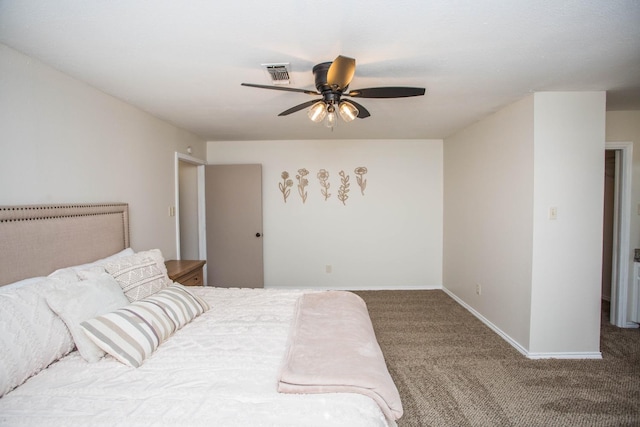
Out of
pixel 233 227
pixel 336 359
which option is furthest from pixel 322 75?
pixel 233 227

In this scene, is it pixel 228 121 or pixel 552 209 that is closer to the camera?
pixel 552 209

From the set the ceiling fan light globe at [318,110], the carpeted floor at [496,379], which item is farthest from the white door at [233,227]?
the ceiling fan light globe at [318,110]

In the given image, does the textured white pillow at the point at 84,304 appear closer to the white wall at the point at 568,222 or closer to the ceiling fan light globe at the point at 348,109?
the ceiling fan light globe at the point at 348,109

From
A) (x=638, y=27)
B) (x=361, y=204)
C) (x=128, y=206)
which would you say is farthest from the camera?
(x=361, y=204)

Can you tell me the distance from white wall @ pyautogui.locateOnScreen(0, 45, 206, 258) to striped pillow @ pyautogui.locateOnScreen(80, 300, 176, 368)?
0.92m

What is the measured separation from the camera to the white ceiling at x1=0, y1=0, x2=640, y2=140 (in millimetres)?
1267

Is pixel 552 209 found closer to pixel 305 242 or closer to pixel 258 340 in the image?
pixel 258 340

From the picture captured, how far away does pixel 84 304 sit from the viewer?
1383 mm

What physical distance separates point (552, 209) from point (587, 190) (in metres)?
0.33

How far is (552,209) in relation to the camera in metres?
2.29

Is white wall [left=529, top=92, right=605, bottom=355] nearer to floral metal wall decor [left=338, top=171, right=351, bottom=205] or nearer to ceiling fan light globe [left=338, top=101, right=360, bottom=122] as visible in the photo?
ceiling fan light globe [left=338, top=101, right=360, bottom=122]

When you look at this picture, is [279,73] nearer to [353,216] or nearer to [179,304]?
[179,304]

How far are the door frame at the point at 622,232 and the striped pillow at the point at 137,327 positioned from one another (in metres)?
4.16

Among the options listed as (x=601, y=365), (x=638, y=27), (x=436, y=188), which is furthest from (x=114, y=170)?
(x=601, y=365)
